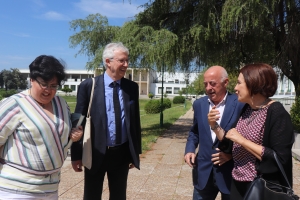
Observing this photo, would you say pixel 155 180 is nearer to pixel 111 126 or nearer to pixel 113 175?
pixel 113 175

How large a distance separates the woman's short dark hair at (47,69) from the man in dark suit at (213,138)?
1156 millimetres

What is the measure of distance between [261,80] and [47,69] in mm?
1406

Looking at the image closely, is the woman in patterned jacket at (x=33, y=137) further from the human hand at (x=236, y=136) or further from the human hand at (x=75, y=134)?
the human hand at (x=236, y=136)

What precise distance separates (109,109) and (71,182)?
3320mm

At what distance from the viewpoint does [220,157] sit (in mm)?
2770

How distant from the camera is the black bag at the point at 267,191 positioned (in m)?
2.13

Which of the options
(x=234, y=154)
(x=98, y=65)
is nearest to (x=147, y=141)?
(x=98, y=65)

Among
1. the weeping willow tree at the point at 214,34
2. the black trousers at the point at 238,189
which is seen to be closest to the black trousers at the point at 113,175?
the black trousers at the point at 238,189

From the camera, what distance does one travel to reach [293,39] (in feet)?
36.1

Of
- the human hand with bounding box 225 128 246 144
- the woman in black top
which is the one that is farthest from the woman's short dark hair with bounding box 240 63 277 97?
the human hand with bounding box 225 128 246 144

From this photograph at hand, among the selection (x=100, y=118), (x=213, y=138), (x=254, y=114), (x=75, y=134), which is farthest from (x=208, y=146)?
(x=75, y=134)

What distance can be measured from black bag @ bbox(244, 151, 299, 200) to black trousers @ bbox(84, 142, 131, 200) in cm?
140

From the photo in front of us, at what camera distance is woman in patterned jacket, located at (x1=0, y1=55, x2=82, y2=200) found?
229cm

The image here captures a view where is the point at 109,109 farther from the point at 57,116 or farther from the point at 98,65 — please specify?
the point at 98,65
